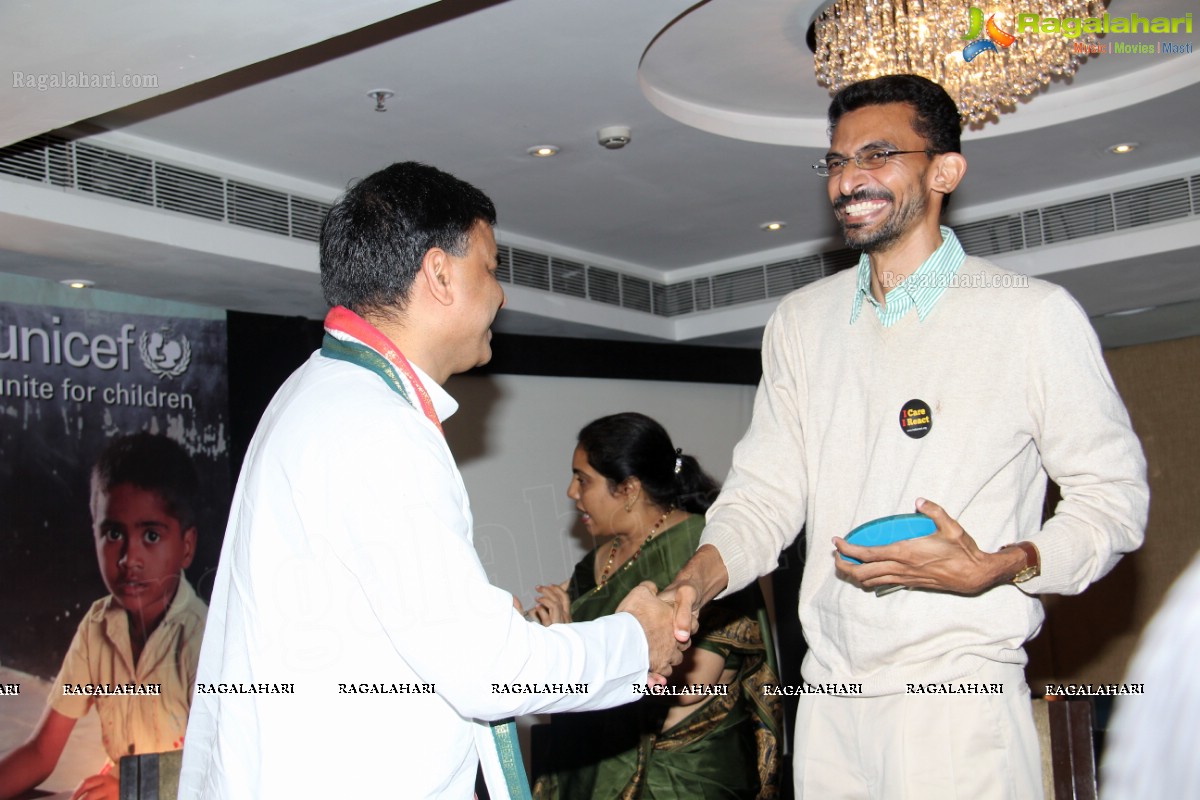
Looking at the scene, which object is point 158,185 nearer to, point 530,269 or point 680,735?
point 530,269

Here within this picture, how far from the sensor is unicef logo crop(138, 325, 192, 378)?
16.8 ft

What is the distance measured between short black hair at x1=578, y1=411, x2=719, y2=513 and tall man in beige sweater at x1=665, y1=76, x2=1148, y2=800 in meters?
2.12

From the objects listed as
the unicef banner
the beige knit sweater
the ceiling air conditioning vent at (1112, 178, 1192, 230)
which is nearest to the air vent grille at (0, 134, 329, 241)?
the unicef banner

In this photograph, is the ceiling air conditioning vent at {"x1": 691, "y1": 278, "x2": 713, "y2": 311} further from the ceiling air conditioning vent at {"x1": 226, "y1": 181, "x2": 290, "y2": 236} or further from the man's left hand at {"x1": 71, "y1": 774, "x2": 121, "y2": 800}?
the man's left hand at {"x1": 71, "y1": 774, "x2": 121, "y2": 800}

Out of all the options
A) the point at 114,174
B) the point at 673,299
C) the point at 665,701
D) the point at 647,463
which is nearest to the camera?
the point at 665,701

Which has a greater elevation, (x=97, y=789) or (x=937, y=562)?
(x=937, y=562)

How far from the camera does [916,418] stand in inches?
68.1

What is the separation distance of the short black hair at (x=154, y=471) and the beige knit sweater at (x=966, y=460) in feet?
12.4

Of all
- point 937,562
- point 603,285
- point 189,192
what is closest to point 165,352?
point 189,192

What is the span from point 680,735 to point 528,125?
90.3 inches

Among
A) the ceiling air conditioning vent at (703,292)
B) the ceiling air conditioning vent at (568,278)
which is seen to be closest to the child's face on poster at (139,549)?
the ceiling air conditioning vent at (568,278)

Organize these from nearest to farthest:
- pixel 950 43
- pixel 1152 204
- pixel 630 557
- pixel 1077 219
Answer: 1. pixel 950 43
2. pixel 630 557
3. pixel 1152 204
4. pixel 1077 219

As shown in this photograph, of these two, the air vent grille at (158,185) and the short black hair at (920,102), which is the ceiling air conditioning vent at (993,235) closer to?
the air vent grille at (158,185)

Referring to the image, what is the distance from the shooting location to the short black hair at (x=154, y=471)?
4934 millimetres
